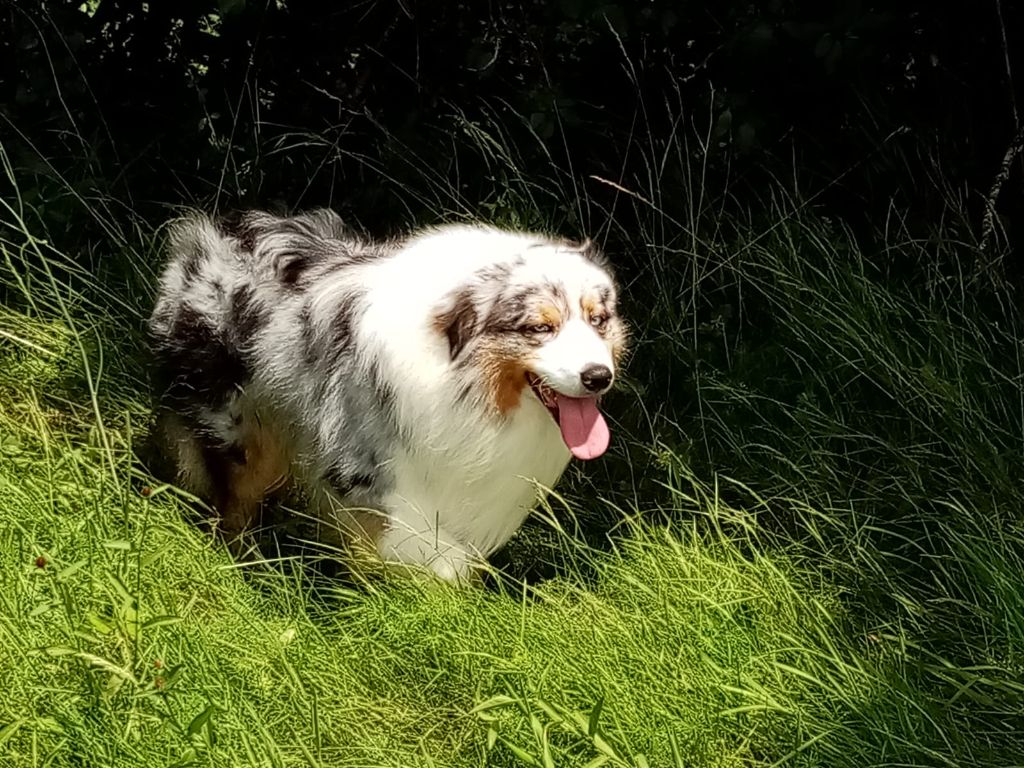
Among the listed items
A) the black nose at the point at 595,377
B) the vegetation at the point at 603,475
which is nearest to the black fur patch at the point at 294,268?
the vegetation at the point at 603,475

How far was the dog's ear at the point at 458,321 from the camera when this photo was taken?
319 centimetres

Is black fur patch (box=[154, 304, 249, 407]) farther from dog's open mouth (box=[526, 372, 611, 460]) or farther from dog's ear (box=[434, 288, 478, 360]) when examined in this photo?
dog's open mouth (box=[526, 372, 611, 460])

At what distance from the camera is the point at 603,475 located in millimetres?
4031

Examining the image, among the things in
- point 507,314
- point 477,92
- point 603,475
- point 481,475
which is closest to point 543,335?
point 507,314

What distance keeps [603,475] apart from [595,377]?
3.56ft

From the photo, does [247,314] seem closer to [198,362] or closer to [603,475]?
[198,362]

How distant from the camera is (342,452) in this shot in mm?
3451

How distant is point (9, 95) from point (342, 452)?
2.58m

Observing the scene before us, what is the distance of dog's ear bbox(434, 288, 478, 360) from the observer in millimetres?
3193

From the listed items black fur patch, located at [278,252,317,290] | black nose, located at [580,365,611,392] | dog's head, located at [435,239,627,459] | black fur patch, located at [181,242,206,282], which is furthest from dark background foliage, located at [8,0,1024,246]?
black nose, located at [580,365,611,392]

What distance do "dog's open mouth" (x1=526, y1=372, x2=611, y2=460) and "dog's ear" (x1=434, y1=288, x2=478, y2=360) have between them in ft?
0.57

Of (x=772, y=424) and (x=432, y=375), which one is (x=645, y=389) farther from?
(x=432, y=375)

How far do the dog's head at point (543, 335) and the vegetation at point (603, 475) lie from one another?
392mm

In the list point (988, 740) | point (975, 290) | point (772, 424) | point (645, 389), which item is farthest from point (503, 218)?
point (988, 740)
